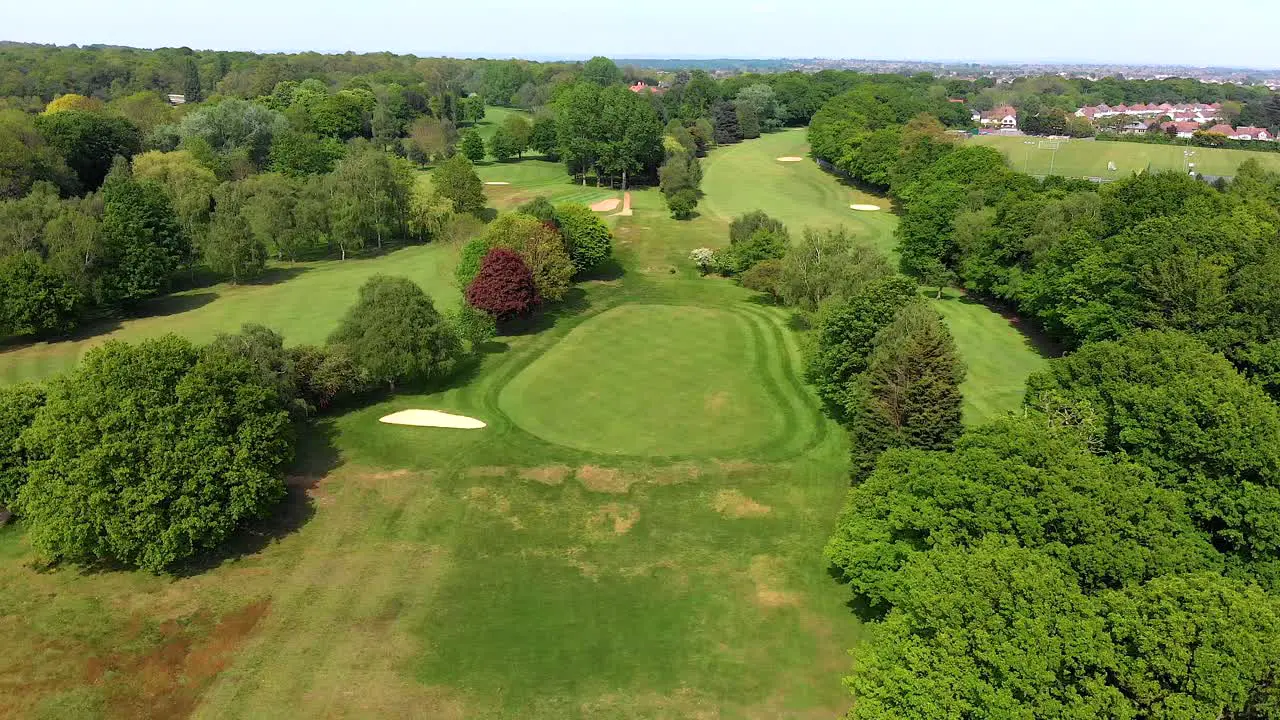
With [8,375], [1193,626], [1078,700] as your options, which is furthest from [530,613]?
[8,375]

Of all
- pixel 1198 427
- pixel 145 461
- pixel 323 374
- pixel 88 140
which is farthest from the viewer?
pixel 88 140

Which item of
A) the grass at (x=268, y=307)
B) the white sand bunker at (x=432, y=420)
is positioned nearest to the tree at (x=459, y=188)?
the grass at (x=268, y=307)

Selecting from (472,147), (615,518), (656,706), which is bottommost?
(656,706)

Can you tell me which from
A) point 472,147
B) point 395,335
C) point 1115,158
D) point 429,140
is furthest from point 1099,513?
point 1115,158

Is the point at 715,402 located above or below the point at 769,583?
above

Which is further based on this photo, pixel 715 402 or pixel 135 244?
pixel 135 244

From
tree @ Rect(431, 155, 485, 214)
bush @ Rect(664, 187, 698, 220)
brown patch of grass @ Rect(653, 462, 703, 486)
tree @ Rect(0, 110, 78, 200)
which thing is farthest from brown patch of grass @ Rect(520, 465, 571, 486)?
tree @ Rect(0, 110, 78, 200)

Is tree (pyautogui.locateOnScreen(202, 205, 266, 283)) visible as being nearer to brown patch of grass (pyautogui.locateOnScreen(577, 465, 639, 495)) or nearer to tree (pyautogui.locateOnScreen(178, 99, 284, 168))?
tree (pyautogui.locateOnScreen(178, 99, 284, 168))

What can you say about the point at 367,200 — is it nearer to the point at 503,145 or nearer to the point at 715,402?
the point at 715,402
